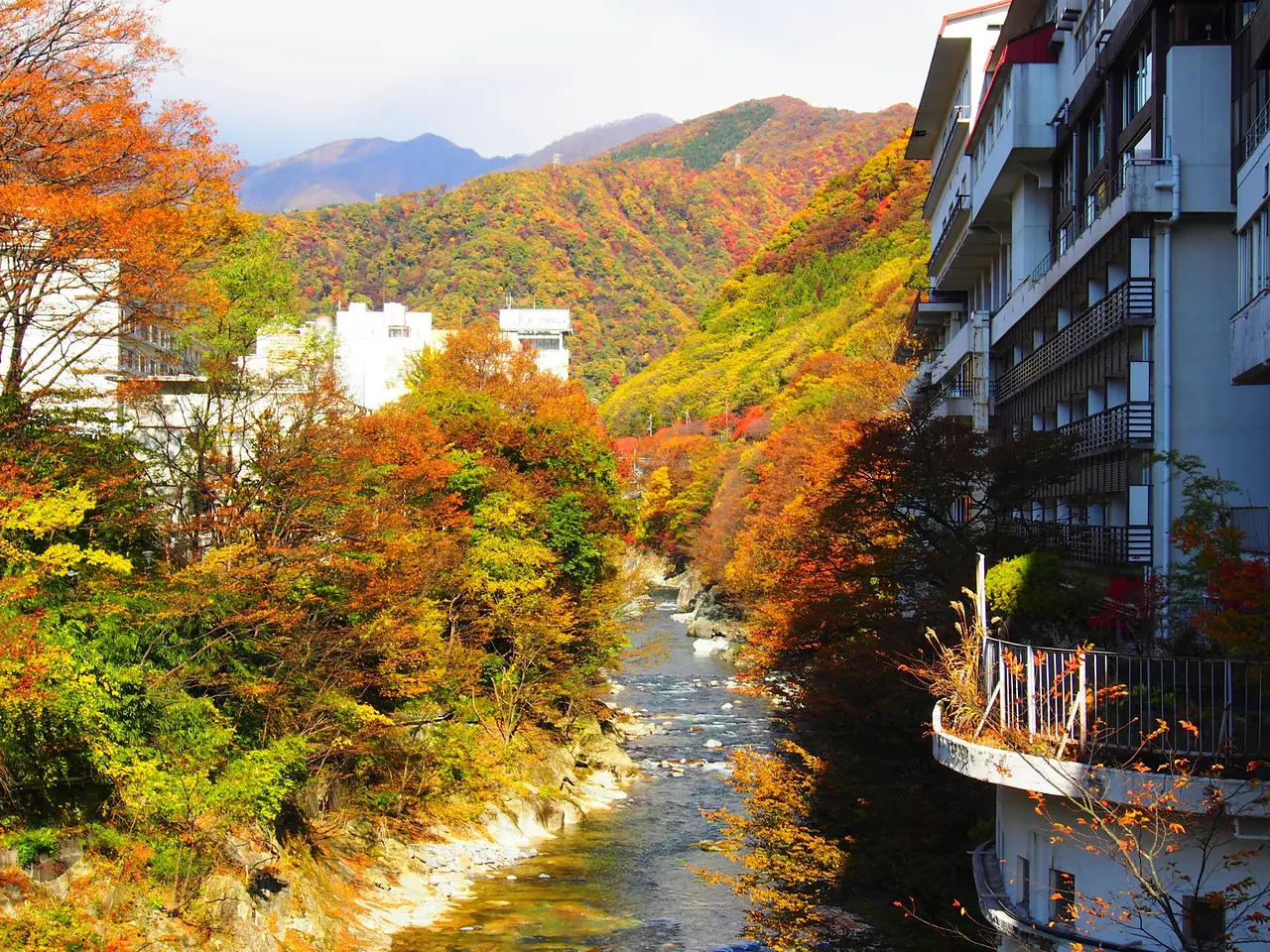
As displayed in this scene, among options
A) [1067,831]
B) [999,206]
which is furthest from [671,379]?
[1067,831]

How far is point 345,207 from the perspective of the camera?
180 metres

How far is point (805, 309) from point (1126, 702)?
120426 mm

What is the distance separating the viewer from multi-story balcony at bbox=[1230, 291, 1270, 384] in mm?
16234

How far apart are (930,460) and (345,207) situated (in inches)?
6555

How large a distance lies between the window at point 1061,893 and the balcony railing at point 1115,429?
12.4 meters

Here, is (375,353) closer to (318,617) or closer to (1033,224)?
(318,617)

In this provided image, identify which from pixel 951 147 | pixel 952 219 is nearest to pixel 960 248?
pixel 952 219

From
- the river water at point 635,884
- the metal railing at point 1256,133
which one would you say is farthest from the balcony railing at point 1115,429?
the river water at point 635,884

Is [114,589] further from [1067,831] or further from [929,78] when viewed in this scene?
[929,78]

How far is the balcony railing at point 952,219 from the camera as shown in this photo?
36750 mm

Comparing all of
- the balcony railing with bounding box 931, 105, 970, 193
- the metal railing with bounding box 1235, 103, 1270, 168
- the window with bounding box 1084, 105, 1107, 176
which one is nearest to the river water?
the metal railing with bounding box 1235, 103, 1270, 168

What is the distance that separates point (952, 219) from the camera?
125ft

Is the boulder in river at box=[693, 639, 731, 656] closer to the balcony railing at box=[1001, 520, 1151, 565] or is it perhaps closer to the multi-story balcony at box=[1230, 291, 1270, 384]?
the balcony railing at box=[1001, 520, 1151, 565]

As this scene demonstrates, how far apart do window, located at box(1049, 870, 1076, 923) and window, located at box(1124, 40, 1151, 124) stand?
1606cm
